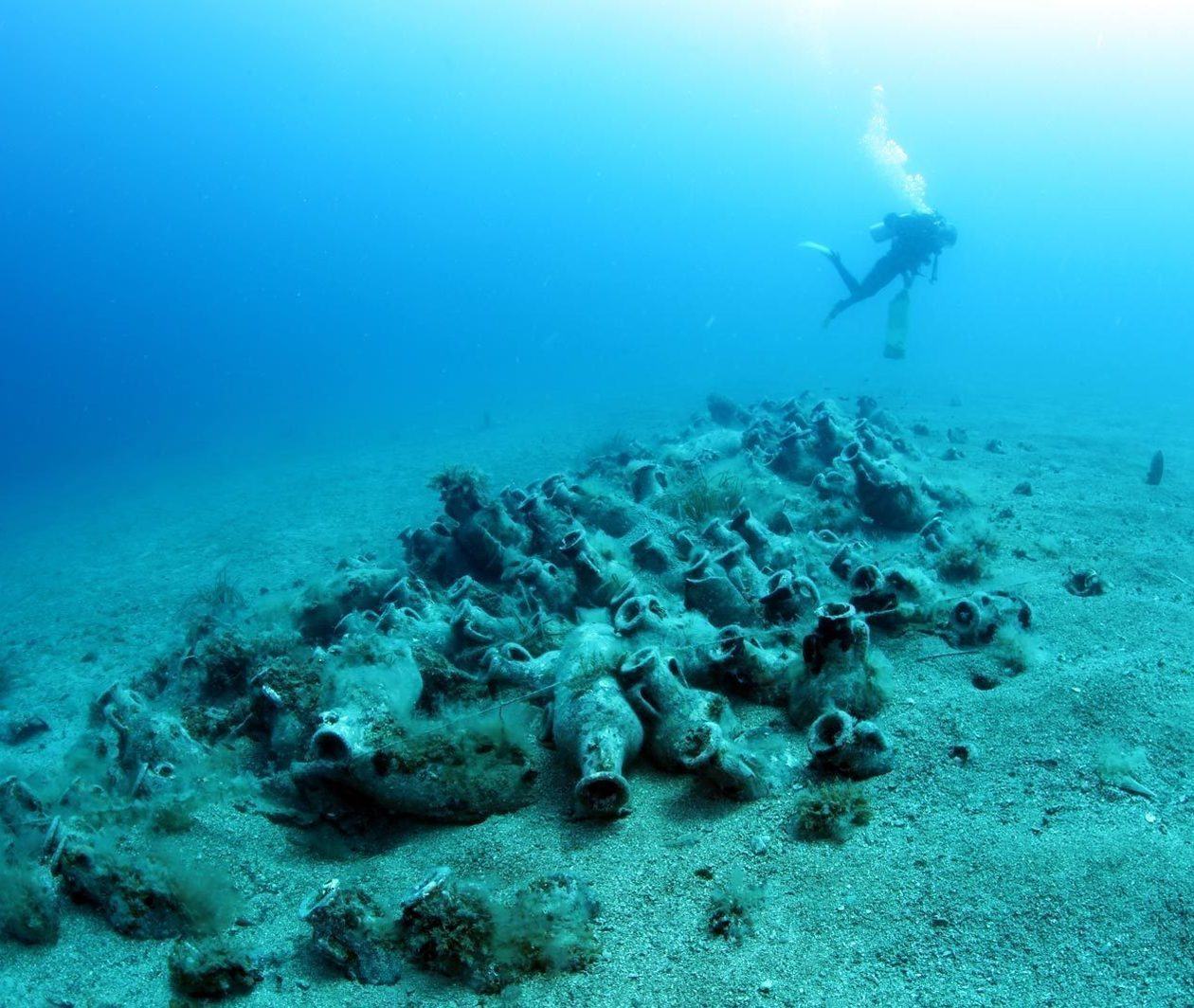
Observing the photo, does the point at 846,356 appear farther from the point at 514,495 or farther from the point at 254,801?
the point at 254,801

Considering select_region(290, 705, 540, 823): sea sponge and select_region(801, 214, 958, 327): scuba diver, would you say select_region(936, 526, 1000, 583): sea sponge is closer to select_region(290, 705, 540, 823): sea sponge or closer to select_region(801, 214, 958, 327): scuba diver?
select_region(290, 705, 540, 823): sea sponge

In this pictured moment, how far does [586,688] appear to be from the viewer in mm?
4457

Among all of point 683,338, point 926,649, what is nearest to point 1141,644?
point 926,649

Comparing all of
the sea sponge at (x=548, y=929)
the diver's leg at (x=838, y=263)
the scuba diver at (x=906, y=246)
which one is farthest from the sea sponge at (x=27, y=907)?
the diver's leg at (x=838, y=263)

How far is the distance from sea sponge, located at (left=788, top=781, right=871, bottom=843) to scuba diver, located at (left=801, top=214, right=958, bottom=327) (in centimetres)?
1824

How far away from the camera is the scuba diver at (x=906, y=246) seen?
18.7 meters

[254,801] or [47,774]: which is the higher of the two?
[254,801]

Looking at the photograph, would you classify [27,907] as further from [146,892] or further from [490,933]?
[490,933]

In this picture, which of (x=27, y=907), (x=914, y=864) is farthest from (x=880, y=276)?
(x=27, y=907)

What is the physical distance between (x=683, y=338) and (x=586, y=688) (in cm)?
8886

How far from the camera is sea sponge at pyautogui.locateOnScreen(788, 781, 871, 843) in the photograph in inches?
142

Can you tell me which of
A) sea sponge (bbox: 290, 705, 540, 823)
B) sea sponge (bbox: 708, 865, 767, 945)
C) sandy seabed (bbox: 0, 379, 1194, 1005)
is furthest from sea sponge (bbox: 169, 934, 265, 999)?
sea sponge (bbox: 708, 865, 767, 945)

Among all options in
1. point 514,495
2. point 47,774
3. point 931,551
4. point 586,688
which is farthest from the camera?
point 514,495

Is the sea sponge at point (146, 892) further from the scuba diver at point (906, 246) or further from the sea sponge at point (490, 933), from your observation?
the scuba diver at point (906, 246)
